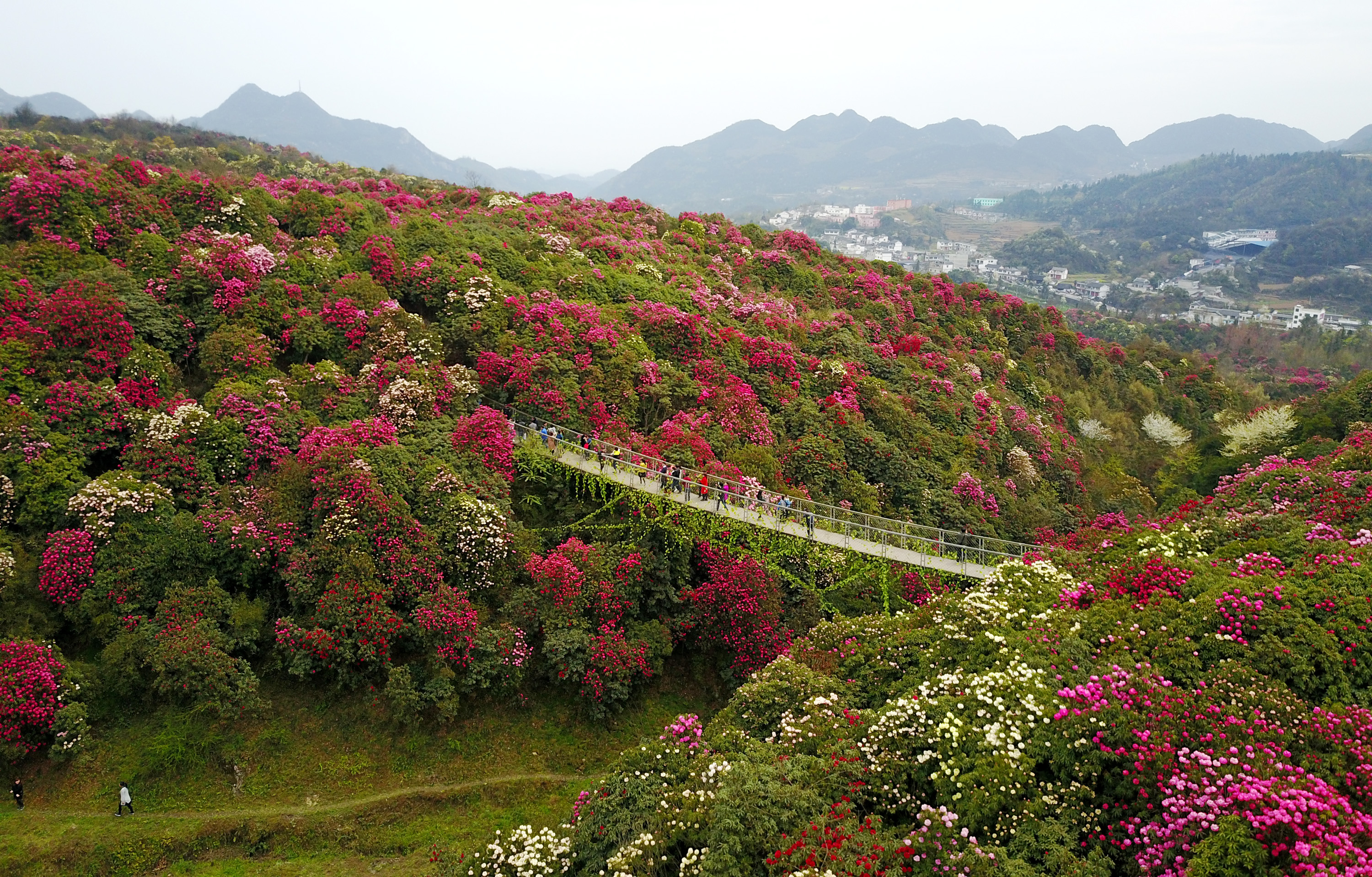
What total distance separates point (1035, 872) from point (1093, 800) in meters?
1.60

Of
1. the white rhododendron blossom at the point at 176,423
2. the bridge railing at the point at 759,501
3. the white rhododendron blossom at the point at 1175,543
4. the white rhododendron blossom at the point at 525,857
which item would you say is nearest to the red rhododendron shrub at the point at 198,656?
the white rhododendron blossom at the point at 176,423

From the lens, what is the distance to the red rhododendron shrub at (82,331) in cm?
1827

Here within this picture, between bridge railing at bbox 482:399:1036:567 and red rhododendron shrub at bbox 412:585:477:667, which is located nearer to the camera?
red rhododendron shrub at bbox 412:585:477:667

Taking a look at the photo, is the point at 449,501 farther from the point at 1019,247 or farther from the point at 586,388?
the point at 1019,247

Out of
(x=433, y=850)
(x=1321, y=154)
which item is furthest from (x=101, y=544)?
(x=1321, y=154)

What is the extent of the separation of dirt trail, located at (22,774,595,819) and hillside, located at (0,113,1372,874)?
0.08 metres

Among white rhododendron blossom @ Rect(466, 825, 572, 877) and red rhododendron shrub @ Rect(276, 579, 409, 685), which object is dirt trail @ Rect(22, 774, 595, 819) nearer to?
red rhododendron shrub @ Rect(276, 579, 409, 685)

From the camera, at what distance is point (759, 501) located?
758 inches

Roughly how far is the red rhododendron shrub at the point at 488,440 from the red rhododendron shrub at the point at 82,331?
26.5 ft

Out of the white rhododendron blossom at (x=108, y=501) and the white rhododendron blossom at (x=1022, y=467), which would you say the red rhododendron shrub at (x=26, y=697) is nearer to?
the white rhododendron blossom at (x=108, y=501)

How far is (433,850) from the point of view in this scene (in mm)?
13414

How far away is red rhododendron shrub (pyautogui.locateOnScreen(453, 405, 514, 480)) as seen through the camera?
19.2m

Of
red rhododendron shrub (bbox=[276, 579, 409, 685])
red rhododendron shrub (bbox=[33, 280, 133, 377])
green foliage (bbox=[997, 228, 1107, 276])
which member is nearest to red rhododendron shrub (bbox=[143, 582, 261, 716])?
red rhododendron shrub (bbox=[276, 579, 409, 685])

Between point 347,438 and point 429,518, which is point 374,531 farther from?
point 347,438
